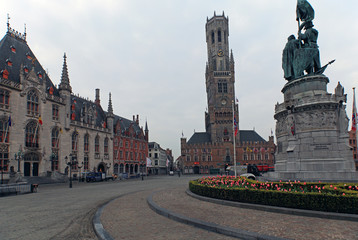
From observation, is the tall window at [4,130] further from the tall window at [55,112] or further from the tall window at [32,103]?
the tall window at [55,112]

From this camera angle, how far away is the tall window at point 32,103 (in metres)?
40.1

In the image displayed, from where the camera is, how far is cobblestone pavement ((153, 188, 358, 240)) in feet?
24.0

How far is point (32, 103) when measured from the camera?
40781mm

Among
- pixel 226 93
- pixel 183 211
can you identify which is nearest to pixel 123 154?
pixel 226 93

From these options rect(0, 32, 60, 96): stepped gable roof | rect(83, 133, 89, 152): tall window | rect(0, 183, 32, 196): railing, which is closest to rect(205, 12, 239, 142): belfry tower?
rect(83, 133, 89, 152): tall window

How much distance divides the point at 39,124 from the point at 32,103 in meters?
3.66

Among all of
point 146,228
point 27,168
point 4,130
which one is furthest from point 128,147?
point 146,228

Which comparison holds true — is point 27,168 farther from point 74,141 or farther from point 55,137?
point 74,141

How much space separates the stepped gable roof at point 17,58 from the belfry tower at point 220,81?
6041 centimetres

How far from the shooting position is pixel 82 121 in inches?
2069

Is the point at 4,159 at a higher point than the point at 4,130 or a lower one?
lower

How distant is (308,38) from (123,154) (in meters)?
54.6

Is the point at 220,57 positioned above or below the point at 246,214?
above

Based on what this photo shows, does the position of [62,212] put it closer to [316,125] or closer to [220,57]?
[316,125]
